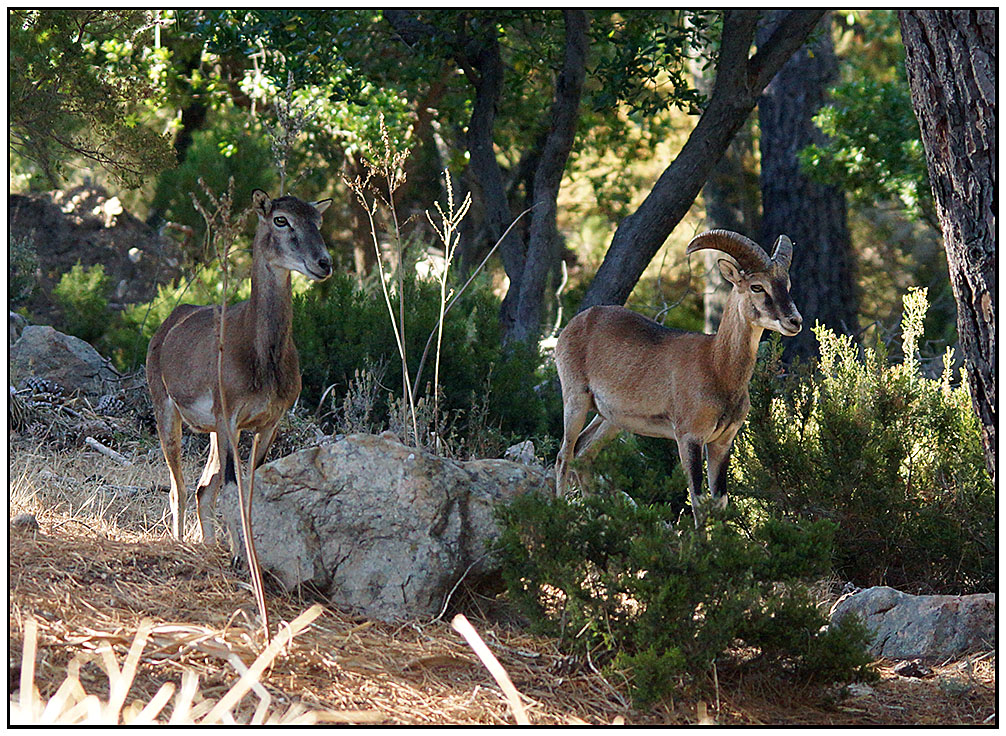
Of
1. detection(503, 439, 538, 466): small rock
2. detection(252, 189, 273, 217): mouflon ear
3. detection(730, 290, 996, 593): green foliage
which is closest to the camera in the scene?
detection(252, 189, 273, 217): mouflon ear

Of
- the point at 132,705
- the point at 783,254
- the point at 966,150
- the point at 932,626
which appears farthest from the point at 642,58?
the point at 132,705

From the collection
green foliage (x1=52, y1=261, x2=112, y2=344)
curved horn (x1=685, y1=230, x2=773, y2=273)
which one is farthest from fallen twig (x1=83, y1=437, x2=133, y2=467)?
curved horn (x1=685, y1=230, x2=773, y2=273)

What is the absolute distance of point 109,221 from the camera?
50.9 feet

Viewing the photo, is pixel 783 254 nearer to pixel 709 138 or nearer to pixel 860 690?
pixel 860 690

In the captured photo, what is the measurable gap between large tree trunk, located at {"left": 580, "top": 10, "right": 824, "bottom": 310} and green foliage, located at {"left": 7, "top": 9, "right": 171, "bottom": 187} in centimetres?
389

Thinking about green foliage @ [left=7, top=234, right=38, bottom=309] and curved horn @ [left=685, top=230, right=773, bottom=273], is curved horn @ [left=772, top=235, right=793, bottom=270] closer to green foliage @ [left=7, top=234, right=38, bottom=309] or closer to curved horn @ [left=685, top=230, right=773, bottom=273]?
curved horn @ [left=685, top=230, right=773, bottom=273]

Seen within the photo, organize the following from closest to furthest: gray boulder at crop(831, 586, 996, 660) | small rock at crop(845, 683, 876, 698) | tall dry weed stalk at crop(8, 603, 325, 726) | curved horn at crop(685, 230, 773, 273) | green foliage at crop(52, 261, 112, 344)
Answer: tall dry weed stalk at crop(8, 603, 325, 726)
small rock at crop(845, 683, 876, 698)
gray boulder at crop(831, 586, 996, 660)
curved horn at crop(685, 230, 773, 273)
green foliage at crop(52, 261, 112, 344)

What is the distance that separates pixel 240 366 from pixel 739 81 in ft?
18.0

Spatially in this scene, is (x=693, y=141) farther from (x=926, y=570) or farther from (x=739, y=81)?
(x=926, y=570)

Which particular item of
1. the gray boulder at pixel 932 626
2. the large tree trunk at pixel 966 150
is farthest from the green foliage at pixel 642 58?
Answer: the gray boulder at pixel 932 626

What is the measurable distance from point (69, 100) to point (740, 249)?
5.45 meters

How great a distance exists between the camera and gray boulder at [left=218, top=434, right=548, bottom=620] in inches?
190

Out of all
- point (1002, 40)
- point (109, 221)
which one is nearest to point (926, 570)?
point (1002, 40)

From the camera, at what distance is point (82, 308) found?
12891 millimetres
